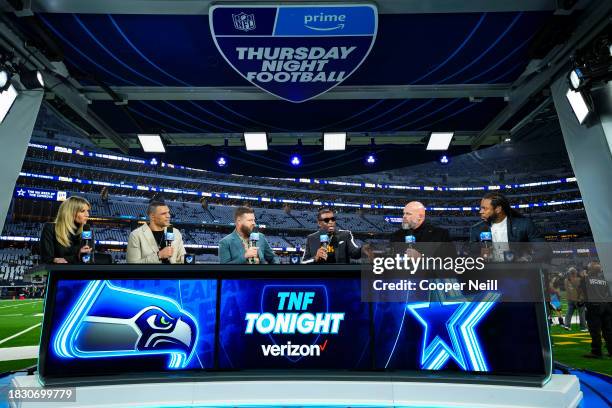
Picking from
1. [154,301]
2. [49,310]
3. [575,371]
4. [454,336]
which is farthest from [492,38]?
[49,310]

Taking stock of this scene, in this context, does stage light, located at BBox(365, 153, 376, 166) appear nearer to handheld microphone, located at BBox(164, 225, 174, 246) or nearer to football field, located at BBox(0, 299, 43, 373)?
handheld microphone, located at BBox(164, 225, 174, 246)

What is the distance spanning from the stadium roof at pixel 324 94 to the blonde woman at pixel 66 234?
6.46ft

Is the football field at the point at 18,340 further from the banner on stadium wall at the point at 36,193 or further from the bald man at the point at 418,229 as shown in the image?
the banner on stadium wall at the point at 36,193

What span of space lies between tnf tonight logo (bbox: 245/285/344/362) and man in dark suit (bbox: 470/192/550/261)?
2117mm

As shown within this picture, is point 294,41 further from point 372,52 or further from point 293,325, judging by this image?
point 293,325

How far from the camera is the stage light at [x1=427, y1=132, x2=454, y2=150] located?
6488mm

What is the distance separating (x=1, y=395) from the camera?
130 inches

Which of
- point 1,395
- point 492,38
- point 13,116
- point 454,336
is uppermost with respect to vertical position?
point 492,38

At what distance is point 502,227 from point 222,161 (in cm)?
476

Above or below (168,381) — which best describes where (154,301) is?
above

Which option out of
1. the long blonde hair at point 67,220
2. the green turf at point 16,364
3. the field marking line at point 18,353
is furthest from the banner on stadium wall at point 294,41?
the field marking line at point 18,353

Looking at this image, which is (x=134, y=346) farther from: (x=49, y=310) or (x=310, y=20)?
(x=310, y=20)

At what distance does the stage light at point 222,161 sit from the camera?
274 inches

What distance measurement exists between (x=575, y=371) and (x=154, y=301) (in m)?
4.77
